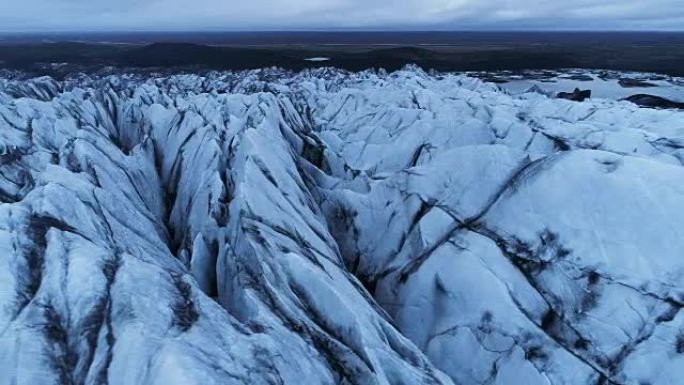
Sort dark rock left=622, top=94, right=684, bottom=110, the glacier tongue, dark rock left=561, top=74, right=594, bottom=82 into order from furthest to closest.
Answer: dark rock left=561, top=74, right=594, bottom=82 → dark rock left=622, top=94, right=684, bottom=110 → the glacier tongue

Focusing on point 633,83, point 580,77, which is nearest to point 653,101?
point 633,83

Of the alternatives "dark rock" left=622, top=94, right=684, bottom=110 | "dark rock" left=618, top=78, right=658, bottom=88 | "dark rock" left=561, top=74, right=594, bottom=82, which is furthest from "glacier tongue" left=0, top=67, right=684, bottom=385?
"dark rock" left=561, top=74, right=594, bottom=82

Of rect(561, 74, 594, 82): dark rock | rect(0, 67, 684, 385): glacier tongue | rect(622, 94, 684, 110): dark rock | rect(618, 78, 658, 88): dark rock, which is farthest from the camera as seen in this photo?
rect(561, 74, 594, 82): dark rock

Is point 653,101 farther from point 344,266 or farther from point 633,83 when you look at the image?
point 344,266

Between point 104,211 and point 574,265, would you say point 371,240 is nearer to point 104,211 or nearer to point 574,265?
point 574,265

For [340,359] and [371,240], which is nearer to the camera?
[340,359]

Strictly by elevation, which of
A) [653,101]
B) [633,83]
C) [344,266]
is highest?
[344,266]

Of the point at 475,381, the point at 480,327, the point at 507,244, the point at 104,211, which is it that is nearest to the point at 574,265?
the point at 507,244

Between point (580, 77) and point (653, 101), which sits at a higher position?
point (653, 101)

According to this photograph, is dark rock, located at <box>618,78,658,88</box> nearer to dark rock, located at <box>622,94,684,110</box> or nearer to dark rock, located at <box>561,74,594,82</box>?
dark rock, located at <box>561,74,594,82</box>
